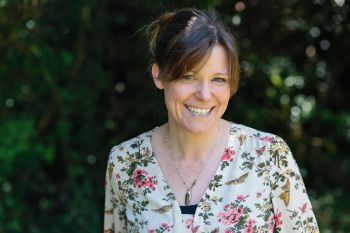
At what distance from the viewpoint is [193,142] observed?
2.65m

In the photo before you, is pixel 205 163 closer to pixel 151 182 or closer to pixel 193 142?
pixel 193 142

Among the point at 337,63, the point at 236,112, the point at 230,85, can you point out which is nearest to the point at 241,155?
the point at 230,85

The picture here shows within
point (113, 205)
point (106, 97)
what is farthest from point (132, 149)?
point (106, 97)

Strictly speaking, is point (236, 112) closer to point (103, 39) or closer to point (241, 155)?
point (103, 39)

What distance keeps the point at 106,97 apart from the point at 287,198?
2.38 meters

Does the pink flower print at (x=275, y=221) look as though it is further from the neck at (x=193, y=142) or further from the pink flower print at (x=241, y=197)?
the neck at (x=193, y=142)

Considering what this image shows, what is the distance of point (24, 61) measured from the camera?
423 centimetres

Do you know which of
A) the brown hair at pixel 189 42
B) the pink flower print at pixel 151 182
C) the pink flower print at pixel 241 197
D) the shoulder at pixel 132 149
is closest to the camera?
the brown hair at pixel 189 42

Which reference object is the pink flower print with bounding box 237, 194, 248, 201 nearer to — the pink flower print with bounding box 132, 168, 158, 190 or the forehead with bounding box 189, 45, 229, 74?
the pink flower print with bounding box 132, 168, 158, 190

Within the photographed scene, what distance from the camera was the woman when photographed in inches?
96.3

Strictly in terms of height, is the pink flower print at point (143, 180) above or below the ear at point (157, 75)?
below

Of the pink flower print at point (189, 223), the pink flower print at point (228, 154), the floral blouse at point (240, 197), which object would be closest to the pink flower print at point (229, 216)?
the floral blouse at point (240, 197)

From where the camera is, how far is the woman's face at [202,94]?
2.43 meters

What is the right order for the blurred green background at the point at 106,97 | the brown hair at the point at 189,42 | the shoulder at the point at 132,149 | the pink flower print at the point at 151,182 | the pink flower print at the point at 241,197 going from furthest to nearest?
the blurred green background at the point at 106,97 → the shoulder at the point at 132,149 → the pink flower print at the point at 151,182 → the pink flower print at the point at 241,197 → the brown hair at the point at 189,42
